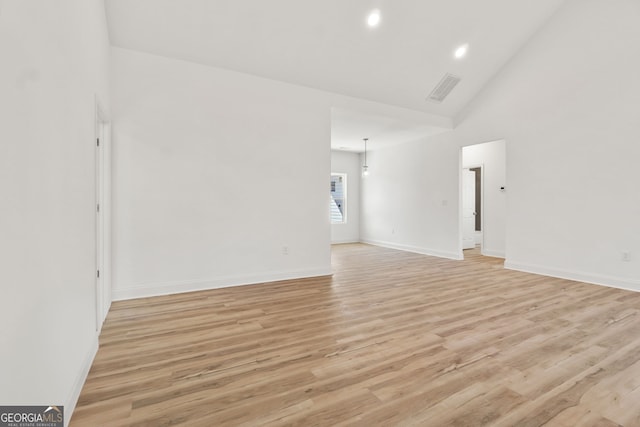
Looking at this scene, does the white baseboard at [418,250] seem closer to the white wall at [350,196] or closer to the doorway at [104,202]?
the white wall at [350,196]

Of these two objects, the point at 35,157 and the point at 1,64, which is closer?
the point at 1,64

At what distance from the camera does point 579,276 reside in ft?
15.0

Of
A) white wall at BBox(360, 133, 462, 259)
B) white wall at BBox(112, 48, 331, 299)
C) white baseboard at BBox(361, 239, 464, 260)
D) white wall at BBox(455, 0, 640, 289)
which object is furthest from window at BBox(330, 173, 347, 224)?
white wall at BBox(455, 0, 640, 289)

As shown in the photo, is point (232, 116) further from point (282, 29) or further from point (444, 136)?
point (444, 136)

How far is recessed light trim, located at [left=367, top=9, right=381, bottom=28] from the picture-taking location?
3939 mm

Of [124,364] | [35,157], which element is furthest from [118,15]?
[124,364]

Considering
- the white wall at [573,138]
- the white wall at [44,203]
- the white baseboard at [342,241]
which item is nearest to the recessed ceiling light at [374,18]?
the white wall at [573,138]

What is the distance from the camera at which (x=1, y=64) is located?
3.21 ft

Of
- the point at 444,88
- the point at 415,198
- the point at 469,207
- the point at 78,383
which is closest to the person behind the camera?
the point at 78,383

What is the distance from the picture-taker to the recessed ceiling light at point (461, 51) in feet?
15.7

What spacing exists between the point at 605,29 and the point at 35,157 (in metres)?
6.46

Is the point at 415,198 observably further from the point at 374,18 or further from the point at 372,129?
the point at 374,18

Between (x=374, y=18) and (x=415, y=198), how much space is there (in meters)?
4.45

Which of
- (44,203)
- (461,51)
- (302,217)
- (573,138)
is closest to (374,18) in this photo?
(461,51)
